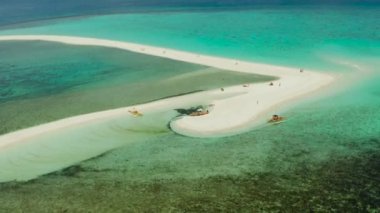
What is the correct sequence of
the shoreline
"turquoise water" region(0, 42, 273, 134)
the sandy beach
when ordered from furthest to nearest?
"turquoise water" region(0, 42, 273, 134), the shoreline, the sandy beach

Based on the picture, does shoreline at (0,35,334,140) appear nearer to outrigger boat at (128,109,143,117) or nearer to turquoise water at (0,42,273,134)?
outrigger boat at (128,109,143,117)

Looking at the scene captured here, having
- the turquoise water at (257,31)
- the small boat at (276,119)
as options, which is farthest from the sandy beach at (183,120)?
the turquoise water at (257,31)

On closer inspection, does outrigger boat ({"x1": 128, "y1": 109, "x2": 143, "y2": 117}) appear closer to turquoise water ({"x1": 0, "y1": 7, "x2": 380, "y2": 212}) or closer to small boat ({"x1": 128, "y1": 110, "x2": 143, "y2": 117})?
small boat ({"x1": 128, "y1": 110, "x2": 143, "y2": 117})

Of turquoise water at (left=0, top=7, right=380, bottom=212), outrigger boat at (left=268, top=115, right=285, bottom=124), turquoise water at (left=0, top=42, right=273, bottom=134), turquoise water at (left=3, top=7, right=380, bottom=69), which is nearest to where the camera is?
turquoise water at (left=0, top=7, right=380, bottom=212)

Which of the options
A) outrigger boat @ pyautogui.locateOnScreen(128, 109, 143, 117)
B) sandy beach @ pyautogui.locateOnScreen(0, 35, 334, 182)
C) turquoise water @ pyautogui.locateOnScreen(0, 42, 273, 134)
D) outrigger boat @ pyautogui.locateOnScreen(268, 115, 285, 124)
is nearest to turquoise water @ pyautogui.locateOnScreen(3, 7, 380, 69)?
turquoise water @ pyautogui.locateOnScreen(0, 42, 273, 134)

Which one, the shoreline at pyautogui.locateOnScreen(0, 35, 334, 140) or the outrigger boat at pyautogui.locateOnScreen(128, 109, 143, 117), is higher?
the shoreline at pyautogui.locateOnScreen(0, 35, 334, 140)

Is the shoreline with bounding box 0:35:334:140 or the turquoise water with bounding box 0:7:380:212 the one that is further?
the shoreline with bounding box 0:35:334:140

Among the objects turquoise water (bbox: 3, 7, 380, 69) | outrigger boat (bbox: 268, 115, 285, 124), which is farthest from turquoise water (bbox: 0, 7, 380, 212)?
turquoise water (bbox: 3, 7, 380, 69)

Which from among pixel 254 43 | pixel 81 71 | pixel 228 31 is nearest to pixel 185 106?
pixel 81 71

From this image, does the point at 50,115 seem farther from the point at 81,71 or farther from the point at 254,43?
the point at 254,43

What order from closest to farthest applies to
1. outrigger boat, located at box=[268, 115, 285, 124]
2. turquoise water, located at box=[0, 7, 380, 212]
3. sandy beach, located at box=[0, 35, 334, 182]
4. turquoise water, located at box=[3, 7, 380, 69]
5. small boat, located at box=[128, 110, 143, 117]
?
turquoise water, located at box=[0, 7, 380, 212], sandy beach, located at box=[0, 35, 334, 182], outrigger boat, located at box=[268, 115, 285, 124], small boat, located at box=[128, 110, 143, 117], turquoise water, located at box=[3, 7, 380, 69]

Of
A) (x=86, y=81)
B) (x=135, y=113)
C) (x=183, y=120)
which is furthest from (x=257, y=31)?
(x=183, y=120)
